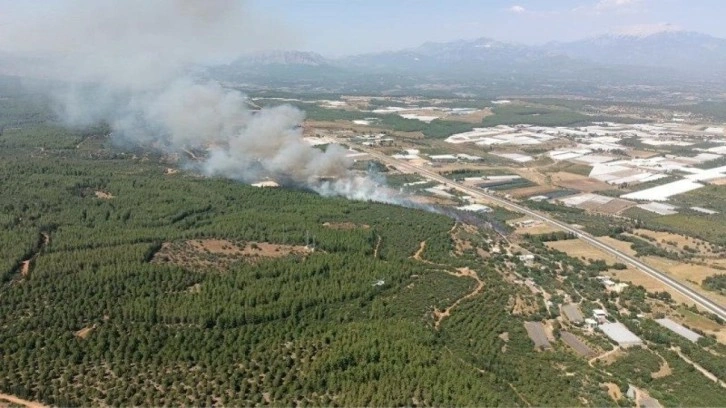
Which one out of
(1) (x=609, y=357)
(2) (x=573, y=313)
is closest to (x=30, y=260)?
(2) (x=573, y=313)

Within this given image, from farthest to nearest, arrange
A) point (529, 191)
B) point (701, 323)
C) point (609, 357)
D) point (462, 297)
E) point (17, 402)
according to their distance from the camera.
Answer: point (529, 191) → point (701, 323) → point (462, 297) → point (609, 357) → point (17, 402)

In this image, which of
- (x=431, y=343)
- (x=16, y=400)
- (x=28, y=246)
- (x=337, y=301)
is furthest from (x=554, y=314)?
(x=28, y=246)

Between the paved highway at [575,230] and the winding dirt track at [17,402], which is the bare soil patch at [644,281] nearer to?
the paved highway at [575,230]

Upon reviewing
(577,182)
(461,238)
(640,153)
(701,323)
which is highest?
(461,238)

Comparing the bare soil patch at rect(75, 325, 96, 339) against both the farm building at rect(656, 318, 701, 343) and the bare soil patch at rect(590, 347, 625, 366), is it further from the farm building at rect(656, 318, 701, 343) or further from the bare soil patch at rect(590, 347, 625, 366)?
the farm building at rect(656, 318, 701, 343)

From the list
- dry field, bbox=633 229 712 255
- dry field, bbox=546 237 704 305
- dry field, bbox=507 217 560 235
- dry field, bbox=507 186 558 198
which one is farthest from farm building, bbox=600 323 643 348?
dry field, bbox=507 186 558 198

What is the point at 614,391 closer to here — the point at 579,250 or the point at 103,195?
the point at 579,250

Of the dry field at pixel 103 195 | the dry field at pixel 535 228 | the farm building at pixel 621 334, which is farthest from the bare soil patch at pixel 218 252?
the dry field at pixel 535 228
